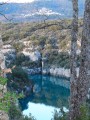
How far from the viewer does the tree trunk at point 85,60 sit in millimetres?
6828

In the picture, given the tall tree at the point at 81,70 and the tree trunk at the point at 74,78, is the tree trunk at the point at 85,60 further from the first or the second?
the tree trunk at the point at 74,78

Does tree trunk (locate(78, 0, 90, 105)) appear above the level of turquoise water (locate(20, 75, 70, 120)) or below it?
above

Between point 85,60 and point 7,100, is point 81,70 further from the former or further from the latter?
point 7,100

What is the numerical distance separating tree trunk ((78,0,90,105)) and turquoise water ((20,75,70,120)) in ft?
102

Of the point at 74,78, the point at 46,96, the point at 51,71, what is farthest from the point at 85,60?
the point at 51,71

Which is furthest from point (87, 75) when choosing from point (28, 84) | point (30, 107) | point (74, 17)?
point (28, 84)

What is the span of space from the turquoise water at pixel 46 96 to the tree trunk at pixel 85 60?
102 ft

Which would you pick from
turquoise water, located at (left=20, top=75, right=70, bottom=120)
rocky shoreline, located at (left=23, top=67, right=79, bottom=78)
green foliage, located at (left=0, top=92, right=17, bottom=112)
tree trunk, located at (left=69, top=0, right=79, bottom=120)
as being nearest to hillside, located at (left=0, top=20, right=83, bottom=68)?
rocky shoreline, located at (left=23, top=67, right=79, bottom=78)

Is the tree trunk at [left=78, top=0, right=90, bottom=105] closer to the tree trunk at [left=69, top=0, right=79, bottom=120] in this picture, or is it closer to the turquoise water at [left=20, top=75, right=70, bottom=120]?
the tree trunk at [left=69, top=0, right=79, bottom=120]

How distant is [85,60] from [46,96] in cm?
4608

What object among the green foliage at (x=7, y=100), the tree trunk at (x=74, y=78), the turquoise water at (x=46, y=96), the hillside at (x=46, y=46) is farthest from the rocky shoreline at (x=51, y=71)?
the green foliage at (x=7, y=100)

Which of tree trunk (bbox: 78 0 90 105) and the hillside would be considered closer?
tree trunk (bbox: 78 0 90 105)

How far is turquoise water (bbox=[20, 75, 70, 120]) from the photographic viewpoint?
41.3 m

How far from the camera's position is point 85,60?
6938 millimetres
